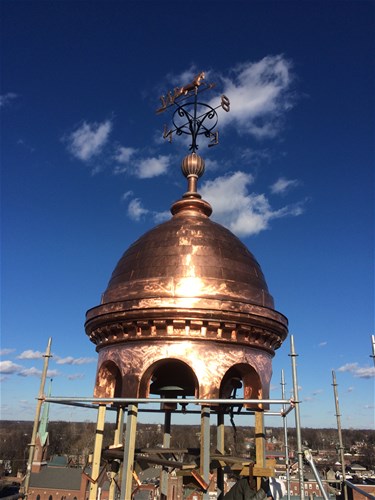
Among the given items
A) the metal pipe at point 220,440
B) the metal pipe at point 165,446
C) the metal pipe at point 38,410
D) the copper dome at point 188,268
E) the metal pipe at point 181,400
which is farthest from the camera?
the metal pipe at point 165,446

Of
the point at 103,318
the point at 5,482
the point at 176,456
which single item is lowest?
the point at 5,482

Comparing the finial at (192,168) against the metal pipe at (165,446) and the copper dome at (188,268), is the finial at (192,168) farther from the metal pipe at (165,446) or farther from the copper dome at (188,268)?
the metal pipe at (165,446)

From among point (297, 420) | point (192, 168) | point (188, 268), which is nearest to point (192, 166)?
point (192, 168)

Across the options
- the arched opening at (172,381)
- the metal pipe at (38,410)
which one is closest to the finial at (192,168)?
the arched opening at (172,381)

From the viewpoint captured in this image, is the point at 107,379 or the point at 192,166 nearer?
the point at 107,379

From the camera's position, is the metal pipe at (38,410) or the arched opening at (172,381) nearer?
the metal pipe at (38,410)

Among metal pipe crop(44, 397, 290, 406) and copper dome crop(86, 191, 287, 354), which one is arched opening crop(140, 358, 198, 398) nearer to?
copper dome crop(86, 191, 287, 354)

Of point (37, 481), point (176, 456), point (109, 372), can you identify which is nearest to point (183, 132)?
point (109, 372)

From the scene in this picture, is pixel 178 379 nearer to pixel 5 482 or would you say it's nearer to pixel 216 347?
pixel 216 347

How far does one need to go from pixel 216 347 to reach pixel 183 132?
27.5 ft

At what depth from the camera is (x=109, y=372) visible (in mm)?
10930

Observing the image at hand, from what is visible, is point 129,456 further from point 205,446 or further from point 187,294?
point 187,294

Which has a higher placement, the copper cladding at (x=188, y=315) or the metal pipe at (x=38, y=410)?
the copper cladding at (x=188, y=315)

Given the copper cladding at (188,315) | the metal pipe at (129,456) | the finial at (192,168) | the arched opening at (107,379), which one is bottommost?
the metal pipe at (129,456)
